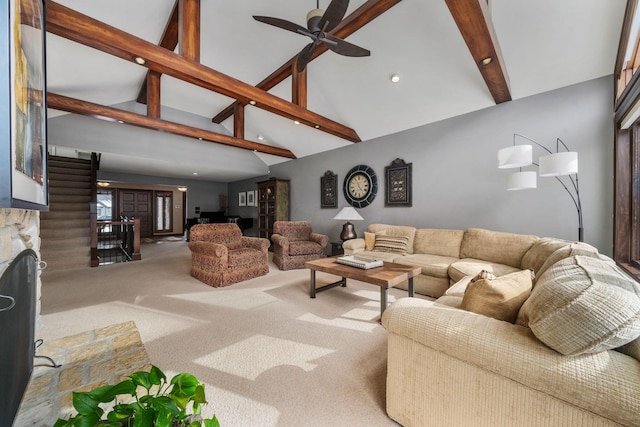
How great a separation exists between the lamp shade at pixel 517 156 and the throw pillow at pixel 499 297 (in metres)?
1.38

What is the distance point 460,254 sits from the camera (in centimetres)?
337

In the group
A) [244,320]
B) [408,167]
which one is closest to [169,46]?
[244,320]

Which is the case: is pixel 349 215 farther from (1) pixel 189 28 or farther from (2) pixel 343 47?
(1) pixel 189 28

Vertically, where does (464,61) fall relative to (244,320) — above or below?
above

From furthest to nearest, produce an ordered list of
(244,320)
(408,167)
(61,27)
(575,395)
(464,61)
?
(408,167) → (464,61) → (244,320) → (61,27) → (575,395)

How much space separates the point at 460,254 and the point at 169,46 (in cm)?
486

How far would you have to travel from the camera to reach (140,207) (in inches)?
384

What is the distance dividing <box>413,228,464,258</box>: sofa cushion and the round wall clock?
1.27 meters

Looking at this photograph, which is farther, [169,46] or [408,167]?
[408,167]

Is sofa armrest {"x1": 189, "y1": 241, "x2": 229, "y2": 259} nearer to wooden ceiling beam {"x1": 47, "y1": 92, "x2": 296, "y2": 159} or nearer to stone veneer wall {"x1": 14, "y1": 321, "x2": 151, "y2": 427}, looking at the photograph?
stone veneer wall {"x1": 14, "y1": 321, "x2": 151, "y2": 427}

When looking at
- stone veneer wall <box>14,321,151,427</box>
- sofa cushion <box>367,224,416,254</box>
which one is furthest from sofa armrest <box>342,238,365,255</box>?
stone veneer wall <box>14,321,151,427</box>

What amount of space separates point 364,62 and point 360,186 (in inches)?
87.8

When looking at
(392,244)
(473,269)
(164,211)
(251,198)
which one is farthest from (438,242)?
(164,211)

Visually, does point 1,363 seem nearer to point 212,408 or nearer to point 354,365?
point 212,408
